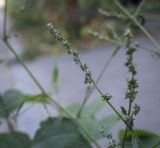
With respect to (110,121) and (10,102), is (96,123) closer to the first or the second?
(110,121)

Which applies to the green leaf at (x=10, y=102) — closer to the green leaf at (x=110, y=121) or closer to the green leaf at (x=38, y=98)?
the green leaf at (x=38, y=98)

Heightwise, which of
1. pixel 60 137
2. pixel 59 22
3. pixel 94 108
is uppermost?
pixel 59 22

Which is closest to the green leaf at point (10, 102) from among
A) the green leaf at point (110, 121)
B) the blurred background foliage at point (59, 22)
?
the green leaf at point (110, 121)

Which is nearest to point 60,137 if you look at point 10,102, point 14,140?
point 14,140

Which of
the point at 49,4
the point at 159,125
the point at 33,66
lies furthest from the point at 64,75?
the point at 49,4

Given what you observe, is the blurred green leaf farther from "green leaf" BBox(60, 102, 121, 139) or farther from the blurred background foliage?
the blurred background foliage

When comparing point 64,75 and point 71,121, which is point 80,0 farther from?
point 71,121
